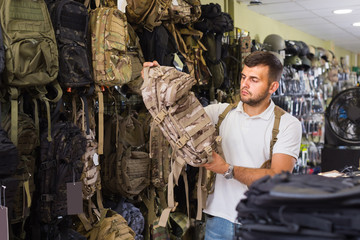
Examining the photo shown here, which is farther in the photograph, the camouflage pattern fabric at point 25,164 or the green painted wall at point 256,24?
the green painted wall at point 256,24

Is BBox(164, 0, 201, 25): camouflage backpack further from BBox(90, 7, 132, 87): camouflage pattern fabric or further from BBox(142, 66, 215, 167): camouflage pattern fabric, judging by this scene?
BBox(142, 66, 215, 167): camouflage pattern fabric

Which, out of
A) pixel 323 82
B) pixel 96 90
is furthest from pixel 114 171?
pixel 323 82

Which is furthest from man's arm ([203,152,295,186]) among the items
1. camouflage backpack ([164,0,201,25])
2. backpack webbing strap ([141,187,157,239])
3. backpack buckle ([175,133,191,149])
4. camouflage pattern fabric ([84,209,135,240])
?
camouflage backpack ([164,0,201,25])

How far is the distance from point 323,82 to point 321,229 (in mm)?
8941

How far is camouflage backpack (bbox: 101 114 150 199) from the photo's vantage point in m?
3.89

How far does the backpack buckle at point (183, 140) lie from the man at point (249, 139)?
6.8 inches

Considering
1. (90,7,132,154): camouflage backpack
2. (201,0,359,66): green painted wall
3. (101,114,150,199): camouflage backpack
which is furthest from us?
(201,0,359,66): green painted wall

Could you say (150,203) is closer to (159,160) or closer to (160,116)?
(159,160)

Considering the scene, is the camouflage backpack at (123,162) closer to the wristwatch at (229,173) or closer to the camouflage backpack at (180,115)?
the camouflage backpack at (180,115)

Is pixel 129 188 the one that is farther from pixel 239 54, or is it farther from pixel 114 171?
pixel 239 54

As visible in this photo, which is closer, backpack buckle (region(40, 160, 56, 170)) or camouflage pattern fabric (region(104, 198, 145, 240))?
backpack buckle (region(40, 160, 56, 170))

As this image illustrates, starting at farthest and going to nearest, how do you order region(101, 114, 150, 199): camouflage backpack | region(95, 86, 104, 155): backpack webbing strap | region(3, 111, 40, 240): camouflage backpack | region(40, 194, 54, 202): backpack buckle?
region(101, 114, 150, 199): camouflage backpack → region(95, 86, 104, 155): backpack webbing strap → region(40, 194, 54, 202): backpack buckle → region(3, 111, 40, 240): camouflage backpack

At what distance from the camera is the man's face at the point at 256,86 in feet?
8.64

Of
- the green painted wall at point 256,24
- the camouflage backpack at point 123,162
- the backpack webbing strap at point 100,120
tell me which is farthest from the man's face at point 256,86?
the green painted wall at point 256,24
